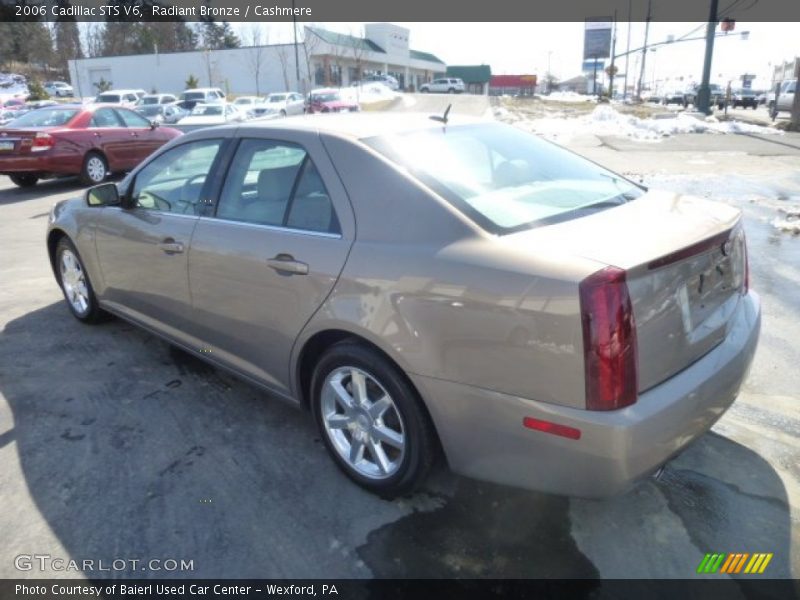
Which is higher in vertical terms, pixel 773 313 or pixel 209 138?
pixel 209 138

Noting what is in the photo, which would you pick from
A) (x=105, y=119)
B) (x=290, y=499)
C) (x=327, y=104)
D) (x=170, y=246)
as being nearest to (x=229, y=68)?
(x=327, y=104)

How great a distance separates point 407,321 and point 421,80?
4106 inches

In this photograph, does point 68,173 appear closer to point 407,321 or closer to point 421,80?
point 407,321

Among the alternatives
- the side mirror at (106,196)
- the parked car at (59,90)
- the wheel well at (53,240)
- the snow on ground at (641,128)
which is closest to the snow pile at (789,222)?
the side mirror at (106,196)

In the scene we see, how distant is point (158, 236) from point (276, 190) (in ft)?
3.33

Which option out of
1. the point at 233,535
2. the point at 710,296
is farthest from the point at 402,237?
the point at 233,535

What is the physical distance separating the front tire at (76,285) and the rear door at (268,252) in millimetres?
1712

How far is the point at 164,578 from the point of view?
2375 mm

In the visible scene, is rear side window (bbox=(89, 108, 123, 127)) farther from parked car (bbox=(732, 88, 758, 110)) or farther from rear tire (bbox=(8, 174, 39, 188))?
parked car (bbox=(732, 88, 758, 110))

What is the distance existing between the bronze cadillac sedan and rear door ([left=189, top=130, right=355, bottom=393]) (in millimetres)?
11

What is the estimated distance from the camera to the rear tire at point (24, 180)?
480 inches

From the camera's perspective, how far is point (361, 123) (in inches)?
122

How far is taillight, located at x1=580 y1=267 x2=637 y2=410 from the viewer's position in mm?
1981

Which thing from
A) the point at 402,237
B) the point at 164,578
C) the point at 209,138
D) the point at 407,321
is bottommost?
the point at 164,578
